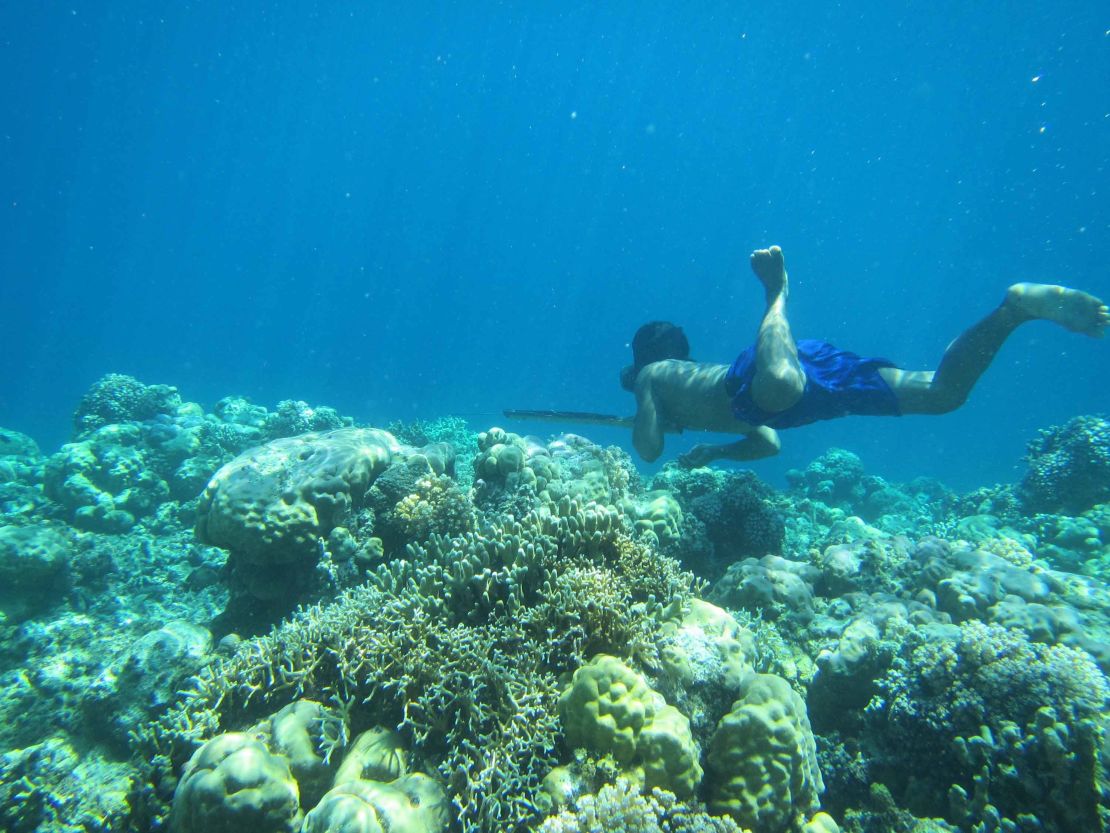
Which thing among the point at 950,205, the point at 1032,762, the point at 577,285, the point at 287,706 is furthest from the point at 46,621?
the point at 577,285

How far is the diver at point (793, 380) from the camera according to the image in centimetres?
584

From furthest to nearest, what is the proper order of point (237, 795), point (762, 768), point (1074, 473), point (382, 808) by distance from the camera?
1. point (1074, 473)
2. point (762, 768)
3. point (237, 795)
4. point (382, 808)

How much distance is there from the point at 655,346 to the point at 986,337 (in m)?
4.31

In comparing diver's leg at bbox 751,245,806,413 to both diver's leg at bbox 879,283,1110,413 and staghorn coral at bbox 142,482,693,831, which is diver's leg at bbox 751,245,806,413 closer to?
diver's leg at bbox 879,283,1110,413

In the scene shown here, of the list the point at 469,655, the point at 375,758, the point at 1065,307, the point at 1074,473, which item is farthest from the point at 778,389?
the point at 1074,473

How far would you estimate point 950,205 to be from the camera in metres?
101

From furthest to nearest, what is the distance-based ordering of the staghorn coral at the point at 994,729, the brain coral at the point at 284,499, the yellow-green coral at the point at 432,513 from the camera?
the yellow-green coral at the point at 432,513
the brain coral at the point at 284,499
the staghorn coral at the point at 994,729

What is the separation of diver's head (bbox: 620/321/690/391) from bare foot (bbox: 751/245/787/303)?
68.8 inches

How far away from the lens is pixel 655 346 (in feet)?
28.4

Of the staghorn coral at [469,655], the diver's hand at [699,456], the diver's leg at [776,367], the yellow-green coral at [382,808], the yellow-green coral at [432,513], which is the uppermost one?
the diver's leg at [776,367]

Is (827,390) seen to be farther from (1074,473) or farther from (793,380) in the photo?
(1074,473)

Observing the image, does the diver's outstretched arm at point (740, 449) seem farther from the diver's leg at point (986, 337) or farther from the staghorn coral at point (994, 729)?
the staghorn coral at point (994, 729)

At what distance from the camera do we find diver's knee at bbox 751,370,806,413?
6.00 meters

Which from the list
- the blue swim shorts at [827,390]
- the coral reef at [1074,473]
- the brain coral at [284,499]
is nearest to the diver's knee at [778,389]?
the blue swim shorts at [827,390]
